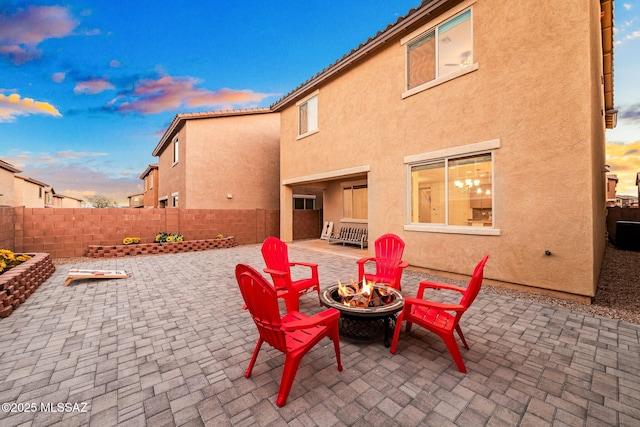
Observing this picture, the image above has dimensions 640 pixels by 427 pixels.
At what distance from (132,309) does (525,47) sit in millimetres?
8744

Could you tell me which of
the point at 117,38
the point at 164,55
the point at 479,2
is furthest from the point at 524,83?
the point at 164,55

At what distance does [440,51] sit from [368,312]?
6707 mm

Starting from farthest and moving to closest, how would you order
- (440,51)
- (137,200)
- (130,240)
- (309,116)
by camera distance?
1. (137,200)
2. (309,116)
3. (130,240)
4. (440,51)

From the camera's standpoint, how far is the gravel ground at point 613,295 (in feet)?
13.0

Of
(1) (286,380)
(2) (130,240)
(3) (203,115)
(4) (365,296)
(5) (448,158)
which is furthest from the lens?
(3) (203,115)

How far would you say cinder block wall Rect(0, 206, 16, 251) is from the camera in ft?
22.3

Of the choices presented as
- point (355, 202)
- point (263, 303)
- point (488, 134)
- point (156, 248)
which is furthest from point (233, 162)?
point (263, 303)

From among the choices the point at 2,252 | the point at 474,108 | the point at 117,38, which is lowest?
the point at 2,252

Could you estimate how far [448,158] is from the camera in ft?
19.9

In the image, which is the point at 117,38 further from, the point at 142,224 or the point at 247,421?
the point at 247,421

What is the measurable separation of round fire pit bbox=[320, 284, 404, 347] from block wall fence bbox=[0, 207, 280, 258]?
31.1 feet

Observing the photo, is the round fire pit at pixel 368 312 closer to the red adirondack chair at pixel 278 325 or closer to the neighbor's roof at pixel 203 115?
the red adirondack chair at pixel 278 325

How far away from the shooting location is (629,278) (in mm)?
5852

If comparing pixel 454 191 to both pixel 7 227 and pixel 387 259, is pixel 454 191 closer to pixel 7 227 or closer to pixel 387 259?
pixel 387 259
